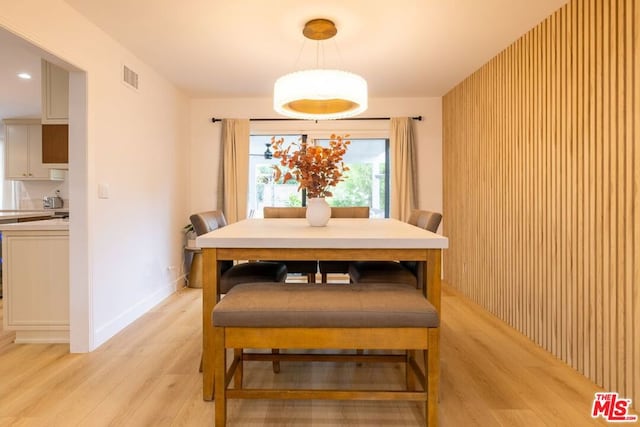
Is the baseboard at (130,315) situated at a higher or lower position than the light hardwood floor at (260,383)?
higher

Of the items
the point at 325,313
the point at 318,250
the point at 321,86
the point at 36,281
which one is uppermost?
the point at 321,86

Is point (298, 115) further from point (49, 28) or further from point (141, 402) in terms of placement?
point (141, 402)

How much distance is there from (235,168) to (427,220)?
2963 mm

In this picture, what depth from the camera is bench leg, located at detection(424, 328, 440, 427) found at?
4.64ft

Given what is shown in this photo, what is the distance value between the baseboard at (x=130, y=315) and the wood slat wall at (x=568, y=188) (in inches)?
122

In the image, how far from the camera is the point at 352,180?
15.9 feet

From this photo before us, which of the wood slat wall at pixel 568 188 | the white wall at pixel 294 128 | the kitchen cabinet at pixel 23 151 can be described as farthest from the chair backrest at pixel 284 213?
the kitchen cabinet at pixel 23 151

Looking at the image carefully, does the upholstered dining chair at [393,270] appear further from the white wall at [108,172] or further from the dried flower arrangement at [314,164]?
the white wall at [108,172]

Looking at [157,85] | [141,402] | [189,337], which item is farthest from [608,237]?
[157,85]

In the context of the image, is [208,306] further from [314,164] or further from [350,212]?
[350,212]

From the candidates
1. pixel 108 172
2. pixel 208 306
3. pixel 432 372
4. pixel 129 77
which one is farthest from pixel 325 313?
pixel 129 77

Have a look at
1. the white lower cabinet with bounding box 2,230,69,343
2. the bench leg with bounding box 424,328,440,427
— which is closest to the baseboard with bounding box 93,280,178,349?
the white lower cabinet with bounding box 2,230,69,343

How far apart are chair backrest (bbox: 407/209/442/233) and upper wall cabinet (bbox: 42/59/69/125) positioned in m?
2.81

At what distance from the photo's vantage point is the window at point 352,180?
483cm
